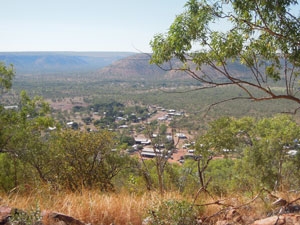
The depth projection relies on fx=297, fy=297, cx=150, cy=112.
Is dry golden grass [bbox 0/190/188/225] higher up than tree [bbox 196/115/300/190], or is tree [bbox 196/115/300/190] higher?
dry golden grass [bbox 0/190/188/225]

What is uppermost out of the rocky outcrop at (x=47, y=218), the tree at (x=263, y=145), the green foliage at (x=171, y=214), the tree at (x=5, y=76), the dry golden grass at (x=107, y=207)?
the tree at (x=5, y=76)

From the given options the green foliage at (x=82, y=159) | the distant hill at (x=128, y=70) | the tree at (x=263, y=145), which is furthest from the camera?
the distant hill at (x=128, y=70)

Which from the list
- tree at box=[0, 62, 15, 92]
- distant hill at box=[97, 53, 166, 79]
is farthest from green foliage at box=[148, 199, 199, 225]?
distant hill at box=[97, 53, 166, 79]

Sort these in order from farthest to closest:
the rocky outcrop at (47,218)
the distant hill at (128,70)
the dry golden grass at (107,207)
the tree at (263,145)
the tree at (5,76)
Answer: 1. the distant hill at (128,70)
2. the tree at (263,145)
3. the tree at (5,76)
4. the dry golden grass at (107,207)
5. the rocky outcrop at (47,218)

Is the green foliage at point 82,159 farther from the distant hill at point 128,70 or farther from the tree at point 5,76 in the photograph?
the distant hill at point 128,70

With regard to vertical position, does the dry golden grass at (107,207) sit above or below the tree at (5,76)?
below

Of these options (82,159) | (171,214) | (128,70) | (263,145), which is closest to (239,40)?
(171,214)

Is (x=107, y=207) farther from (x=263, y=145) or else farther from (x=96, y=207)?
(x=263, y=145)

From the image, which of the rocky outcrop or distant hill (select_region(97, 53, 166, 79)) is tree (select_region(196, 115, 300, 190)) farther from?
distant hill (select_region(97, 53, 166, 79))

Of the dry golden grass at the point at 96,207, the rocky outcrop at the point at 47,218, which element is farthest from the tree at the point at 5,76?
the rocky outcrop at the point at 47,218

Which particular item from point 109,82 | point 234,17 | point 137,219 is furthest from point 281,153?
point 109,82

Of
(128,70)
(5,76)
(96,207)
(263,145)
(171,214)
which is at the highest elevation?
(5,76)

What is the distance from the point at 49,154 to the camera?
8.38 metres

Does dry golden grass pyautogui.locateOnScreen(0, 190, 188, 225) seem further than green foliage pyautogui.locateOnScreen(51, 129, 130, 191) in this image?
No
